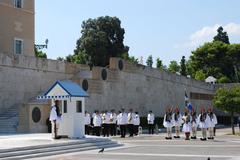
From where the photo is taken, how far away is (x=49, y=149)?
19188 millimetres

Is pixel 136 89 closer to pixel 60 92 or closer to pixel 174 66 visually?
pixel 60 92

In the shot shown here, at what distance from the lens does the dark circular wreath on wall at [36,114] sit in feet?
104

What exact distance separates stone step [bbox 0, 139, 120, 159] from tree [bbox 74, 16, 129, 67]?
5090 centimetres

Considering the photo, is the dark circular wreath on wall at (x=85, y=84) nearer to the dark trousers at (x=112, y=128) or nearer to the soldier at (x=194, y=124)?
the dark trousers at (x=112, y=128)

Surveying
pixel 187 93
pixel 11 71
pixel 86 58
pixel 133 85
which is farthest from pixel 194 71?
pixel 11 71

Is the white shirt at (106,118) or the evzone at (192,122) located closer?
the evzone at (192,122)

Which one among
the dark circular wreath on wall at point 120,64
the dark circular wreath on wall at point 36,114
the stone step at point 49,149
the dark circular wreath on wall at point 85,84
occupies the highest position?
the dark circular wreath on wall at point 120,64

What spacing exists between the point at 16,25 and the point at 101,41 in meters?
32.1

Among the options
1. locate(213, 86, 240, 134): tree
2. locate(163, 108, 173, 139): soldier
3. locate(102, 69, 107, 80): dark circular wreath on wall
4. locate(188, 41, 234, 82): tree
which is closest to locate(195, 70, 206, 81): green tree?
locate(188, 41, 234, 82): tree

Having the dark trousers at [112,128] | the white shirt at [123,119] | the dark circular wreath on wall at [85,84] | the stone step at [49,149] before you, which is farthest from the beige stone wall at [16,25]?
the stone step at [49,149]

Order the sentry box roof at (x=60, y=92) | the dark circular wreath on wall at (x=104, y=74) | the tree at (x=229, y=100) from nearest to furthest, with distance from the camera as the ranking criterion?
the sentry box roof at (x=60, y=92), the tree at (x=229, y=100), the dark circular wreath on wall at (x=104, y=74)

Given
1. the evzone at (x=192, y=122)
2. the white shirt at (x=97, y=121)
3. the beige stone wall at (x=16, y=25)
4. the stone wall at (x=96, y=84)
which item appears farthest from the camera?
the beige stone wall at (x=16, y=25)

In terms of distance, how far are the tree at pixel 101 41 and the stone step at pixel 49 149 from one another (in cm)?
5090

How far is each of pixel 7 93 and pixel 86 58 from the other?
4043cm
